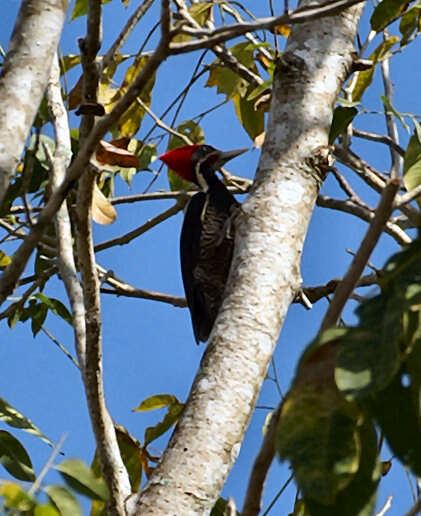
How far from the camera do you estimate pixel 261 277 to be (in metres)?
1.71

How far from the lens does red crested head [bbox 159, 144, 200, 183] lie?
345 centimetres

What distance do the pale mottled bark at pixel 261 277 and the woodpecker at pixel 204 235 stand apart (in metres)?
1.41

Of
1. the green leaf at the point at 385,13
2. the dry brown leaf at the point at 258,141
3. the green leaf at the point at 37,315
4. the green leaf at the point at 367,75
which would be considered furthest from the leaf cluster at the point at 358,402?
the green leaf at the point at 37,315

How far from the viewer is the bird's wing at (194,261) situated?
340 centimetres

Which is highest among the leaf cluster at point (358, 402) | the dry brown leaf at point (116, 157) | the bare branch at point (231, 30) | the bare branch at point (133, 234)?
the bare branch at point (133, 234)

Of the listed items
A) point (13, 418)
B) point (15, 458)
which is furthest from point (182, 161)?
point (15, 458)

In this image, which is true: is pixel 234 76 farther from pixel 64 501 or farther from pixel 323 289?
pixel 64 501

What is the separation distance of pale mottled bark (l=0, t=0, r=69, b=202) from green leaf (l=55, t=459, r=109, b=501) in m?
0.46

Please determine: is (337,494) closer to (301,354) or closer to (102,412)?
(301,354)

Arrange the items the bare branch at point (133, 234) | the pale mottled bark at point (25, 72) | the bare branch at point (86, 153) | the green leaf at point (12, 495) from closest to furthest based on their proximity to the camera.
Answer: the green leaf at point (12, 495) < the bare branch at point (86, 153) < the pale mottled bark at point (25, 72) < the bare branch at point (133, 234)

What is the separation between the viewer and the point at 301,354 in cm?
79

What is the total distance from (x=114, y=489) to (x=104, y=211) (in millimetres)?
768

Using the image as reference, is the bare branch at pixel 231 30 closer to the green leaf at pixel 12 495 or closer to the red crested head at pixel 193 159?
the green leaf at pixel 12 495

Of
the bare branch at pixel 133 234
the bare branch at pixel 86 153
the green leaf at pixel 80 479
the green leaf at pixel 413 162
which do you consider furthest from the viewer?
the bare branch at pixel 133 234
